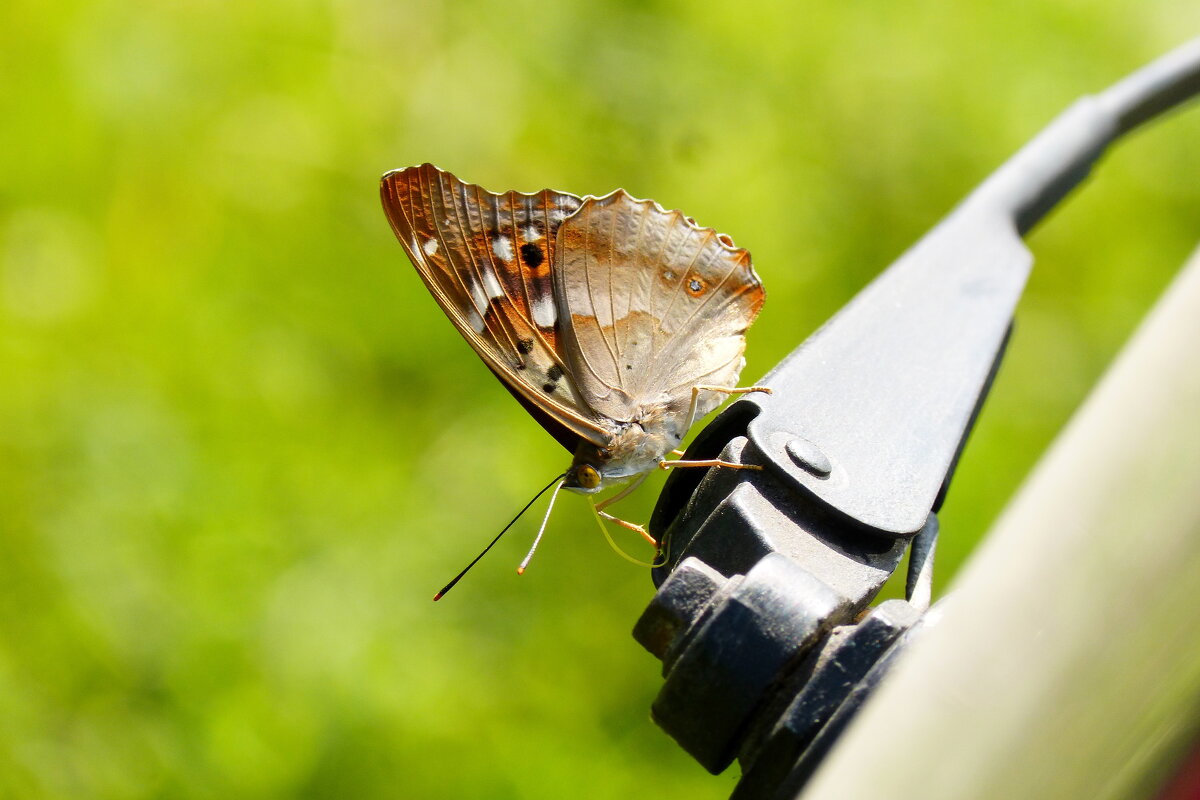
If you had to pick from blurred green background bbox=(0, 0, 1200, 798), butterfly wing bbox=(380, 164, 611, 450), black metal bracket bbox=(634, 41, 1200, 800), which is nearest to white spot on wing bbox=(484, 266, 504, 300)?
butterfly wing bbox=(380, 164, 611, 450)

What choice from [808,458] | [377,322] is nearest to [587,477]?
[808,458]

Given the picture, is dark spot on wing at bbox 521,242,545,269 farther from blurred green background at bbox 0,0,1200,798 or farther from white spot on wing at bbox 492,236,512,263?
blurred green background at bbox 0,0,1200,798

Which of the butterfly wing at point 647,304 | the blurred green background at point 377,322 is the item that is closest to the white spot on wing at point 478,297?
the butterfly wing at point 647,304

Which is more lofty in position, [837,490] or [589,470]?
[837,490]

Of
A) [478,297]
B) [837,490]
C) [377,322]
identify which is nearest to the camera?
[837,490]

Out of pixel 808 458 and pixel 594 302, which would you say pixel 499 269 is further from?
pixel 808 458

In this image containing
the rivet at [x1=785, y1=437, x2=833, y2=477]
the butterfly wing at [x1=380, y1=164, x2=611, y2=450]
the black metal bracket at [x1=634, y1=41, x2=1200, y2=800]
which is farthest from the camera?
the butterfly wing at [x1=380, y1=164, x2=611, y2=450]

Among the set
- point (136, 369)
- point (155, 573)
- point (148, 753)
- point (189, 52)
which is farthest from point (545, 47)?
point (148, 753)
